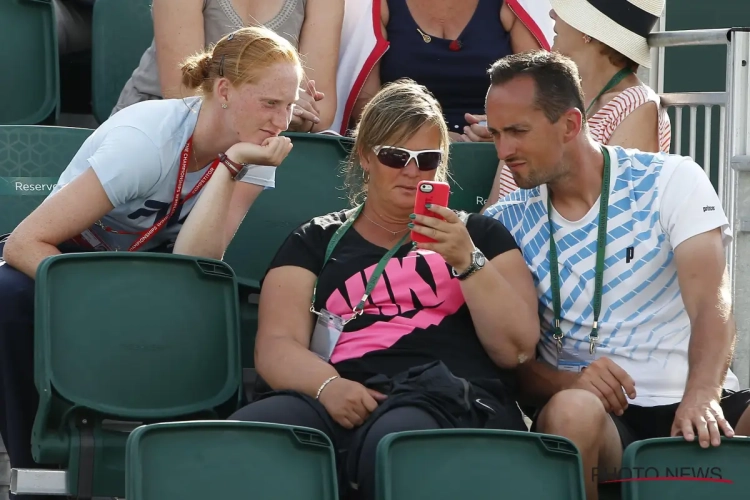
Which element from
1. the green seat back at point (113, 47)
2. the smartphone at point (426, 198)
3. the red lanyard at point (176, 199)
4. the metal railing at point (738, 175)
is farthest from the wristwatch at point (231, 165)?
the metal railing at point (738, 175)

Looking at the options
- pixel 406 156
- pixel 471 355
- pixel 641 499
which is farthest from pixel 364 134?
pixel 641 499

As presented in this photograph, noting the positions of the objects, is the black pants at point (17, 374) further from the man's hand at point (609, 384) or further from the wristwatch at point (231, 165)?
the man's hand at point (609, 384)

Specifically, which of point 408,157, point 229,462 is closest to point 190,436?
point 229,462

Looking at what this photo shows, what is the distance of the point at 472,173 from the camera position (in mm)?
4156

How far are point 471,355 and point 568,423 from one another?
37cm

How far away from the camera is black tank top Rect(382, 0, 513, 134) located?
4.47 meters

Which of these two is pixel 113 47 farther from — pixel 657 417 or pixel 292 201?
pixel 657 417

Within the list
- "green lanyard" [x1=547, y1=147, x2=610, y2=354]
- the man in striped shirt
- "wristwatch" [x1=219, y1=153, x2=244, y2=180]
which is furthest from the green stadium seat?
"green lanyard" [x1=547, y1=147, x2=610, y2=354]

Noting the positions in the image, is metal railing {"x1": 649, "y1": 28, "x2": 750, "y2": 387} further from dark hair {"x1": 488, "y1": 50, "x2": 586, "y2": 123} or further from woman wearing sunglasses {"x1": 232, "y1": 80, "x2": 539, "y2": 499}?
woman wearing sunglasses {"x1": 232, "y1": 80, "x2": 539, "y2": 499}

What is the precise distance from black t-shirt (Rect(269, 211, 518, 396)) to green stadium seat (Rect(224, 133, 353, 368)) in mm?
591

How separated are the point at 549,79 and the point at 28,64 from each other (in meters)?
2.26

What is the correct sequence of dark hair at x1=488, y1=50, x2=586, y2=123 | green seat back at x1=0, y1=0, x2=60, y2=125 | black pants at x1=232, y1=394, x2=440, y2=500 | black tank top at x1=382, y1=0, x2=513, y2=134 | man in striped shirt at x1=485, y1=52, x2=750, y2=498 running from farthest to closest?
green seat back at x1=0, y1=0, x2=60, y2=125 < black tank top at x1=382, y1=0, x2=513, y2=134 < dark hair at x1=488, y1=50, x2=586, y2=123 < man in striped shirt at x1=485, y1=52, x2=750, y2=498 < black pants at x1=232, y1=394, x2=440, y2=500

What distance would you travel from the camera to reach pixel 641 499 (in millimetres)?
2721

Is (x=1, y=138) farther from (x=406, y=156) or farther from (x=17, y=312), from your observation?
(x=406, y=156)
